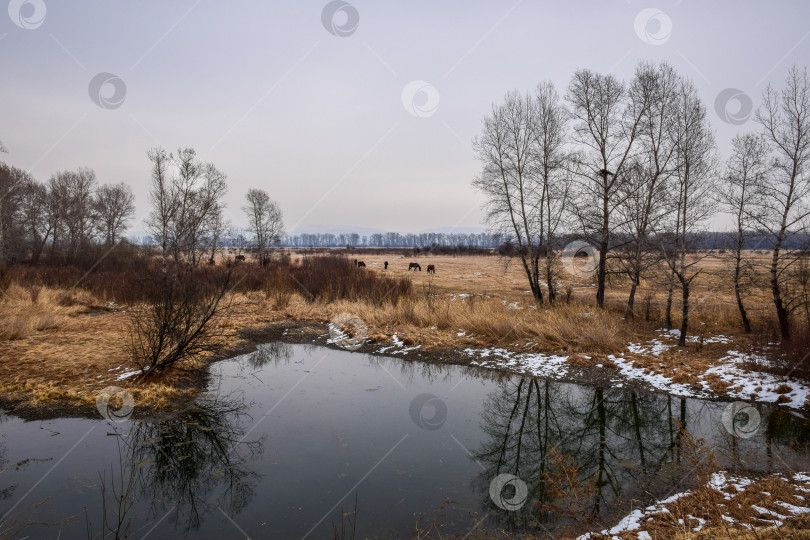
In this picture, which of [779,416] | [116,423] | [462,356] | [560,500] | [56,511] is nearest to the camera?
[56,511]

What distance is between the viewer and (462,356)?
12.0 meters

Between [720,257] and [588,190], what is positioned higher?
[588,190]

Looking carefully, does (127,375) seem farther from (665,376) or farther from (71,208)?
(71,208)

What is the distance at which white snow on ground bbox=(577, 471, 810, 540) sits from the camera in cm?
408

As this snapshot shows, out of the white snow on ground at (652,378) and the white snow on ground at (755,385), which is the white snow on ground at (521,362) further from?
the white snow on ground at (755,385)

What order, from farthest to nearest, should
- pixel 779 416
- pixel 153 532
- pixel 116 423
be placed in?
pixel 779 416 → pixel 116 423 → pixel 153 532

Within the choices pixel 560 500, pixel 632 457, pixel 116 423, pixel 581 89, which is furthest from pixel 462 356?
pixel 581 89

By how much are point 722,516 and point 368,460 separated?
4314 millimetres

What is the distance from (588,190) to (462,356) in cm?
861

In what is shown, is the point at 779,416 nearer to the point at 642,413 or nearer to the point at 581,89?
the point at 642,413

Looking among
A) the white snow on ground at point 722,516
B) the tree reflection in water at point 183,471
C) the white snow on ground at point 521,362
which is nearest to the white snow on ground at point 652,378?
the white snow on ground at point 521,362

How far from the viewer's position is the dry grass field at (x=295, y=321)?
8523 mm

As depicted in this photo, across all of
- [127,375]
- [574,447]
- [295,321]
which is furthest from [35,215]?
[574,447]

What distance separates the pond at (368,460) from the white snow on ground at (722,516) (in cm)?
21
